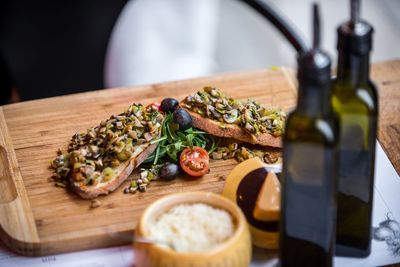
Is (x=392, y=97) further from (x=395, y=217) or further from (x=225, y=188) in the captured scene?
(x=225, y=188)

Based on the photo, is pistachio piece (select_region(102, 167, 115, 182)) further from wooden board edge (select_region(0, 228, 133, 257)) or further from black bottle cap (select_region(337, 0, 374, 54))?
black bottle cap (select_region(337, 0, 374, 54))

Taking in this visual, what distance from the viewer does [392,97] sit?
2.18 m

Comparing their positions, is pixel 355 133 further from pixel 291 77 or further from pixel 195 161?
pixel 291 77

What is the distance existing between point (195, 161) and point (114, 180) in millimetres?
206

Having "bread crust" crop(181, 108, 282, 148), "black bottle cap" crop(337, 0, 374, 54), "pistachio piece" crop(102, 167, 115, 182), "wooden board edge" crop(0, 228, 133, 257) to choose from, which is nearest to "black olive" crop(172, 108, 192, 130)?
"bread crust" crop(181, 108, 282, 148)

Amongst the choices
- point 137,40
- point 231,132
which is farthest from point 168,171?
point 137,40

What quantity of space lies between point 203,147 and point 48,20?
1737 millimetres

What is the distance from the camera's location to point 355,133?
1522 millimetres

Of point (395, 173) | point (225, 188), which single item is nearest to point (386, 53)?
point (395, 173)

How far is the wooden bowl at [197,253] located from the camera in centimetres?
143

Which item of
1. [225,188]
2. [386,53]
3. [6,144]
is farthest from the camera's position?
[386,53]

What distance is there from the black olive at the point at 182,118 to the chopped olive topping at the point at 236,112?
37mm

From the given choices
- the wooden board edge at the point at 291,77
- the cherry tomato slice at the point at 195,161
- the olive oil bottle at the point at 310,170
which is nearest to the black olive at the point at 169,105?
the cherry tomato slice at the point at 195,161

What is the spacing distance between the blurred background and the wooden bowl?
50.5 inches
